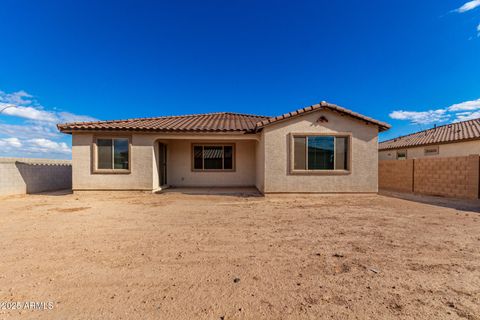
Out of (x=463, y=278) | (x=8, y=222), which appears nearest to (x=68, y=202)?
(x=8, y=222)

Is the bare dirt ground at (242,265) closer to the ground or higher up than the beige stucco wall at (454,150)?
closer to the ground

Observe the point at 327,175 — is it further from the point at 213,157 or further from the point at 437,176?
the point at 213,157

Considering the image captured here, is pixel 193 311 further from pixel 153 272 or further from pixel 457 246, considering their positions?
pixel 457 246

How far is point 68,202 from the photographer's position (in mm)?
8742

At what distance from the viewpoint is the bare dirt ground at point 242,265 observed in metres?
2.42

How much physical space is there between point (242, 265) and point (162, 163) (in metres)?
9.98

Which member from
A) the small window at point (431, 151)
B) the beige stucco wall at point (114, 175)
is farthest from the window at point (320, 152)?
the small window at point (431, 151)

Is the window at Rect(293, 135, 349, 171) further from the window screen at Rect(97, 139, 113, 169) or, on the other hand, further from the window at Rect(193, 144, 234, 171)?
the window screen at Rect(97, 139, 113, 169)

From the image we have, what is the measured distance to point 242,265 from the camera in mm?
3420

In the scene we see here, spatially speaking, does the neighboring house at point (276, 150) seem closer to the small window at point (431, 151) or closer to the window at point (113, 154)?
the window at point (113, 154)

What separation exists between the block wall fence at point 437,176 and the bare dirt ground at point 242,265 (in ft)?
13.9

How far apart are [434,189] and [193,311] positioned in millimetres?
13125

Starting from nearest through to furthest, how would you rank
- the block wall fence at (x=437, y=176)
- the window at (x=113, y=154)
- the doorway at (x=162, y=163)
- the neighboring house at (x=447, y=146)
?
the block wall fence at (x=437, y=176), the window at (x=113, y=154), the doorway at (x=162, y=163), the neighboring house at (x=447, y=146)

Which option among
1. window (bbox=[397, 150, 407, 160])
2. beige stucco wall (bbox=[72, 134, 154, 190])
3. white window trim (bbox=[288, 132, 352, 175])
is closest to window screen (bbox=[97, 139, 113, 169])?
beige stucco wall (bbox=[72, 134, 154, 190])
